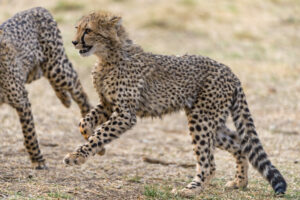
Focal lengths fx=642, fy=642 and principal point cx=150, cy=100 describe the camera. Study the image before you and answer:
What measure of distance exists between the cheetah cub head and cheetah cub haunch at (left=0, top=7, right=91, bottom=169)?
1113mm

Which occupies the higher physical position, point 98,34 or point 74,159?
point 98,34

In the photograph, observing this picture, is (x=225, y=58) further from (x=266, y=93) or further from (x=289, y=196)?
Result: (x=289, y=196)

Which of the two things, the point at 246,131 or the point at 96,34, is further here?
the point at 246,131

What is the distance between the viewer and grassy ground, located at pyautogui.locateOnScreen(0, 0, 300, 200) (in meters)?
6.00

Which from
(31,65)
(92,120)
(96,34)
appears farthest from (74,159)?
(31,65)

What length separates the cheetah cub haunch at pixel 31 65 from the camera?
6527 mm

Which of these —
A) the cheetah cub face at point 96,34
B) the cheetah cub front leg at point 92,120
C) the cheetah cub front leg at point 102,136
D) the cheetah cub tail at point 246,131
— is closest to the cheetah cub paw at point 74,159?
the cheetah cub front leg at point 102,136

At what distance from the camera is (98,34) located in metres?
5.82

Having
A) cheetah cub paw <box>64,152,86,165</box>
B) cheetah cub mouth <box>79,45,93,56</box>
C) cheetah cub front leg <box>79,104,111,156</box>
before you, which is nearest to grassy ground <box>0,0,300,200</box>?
cheetah cub paw <box>64,152,86,165</box>

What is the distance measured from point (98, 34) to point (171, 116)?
181 inches

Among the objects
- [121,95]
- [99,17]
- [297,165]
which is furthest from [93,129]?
[297,165]

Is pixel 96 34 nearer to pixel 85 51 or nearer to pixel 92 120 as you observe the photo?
pixel 85 51

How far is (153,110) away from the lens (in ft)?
19.8

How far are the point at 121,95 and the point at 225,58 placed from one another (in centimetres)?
766
